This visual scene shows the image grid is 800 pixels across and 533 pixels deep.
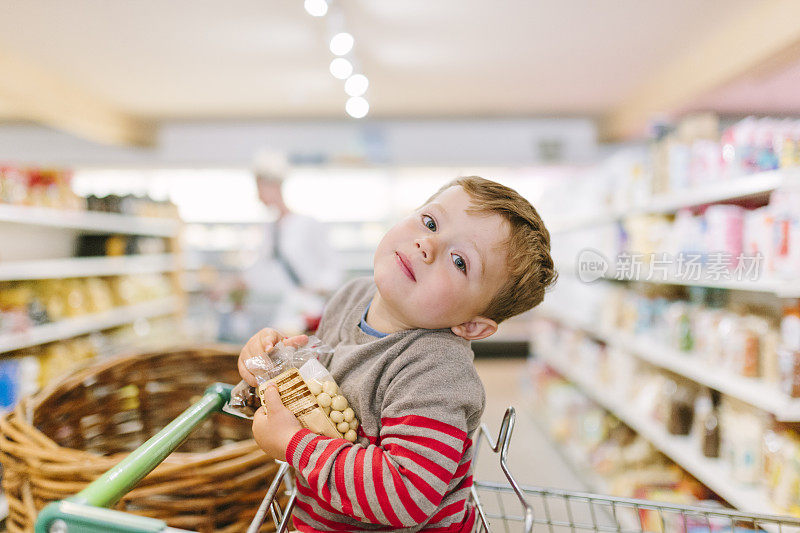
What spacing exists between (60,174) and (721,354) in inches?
158

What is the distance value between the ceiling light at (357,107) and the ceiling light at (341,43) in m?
1.48

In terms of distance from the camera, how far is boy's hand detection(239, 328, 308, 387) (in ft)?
2.91

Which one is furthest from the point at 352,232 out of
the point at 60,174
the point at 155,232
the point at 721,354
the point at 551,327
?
the point at 721,354

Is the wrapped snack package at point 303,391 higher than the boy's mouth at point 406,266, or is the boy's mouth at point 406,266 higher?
the boy's mouth at point 406,266

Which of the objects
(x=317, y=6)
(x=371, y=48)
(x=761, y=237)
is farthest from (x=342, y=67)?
(x=761, y=237)

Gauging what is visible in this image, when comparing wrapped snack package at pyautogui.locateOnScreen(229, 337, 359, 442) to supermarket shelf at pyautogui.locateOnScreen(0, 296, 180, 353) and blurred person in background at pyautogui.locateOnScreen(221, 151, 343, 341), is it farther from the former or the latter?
supermarket shelf at pyautogui.locateOnScreen(0, 296, 180, 353)

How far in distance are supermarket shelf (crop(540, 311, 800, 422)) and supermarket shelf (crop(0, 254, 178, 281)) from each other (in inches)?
133

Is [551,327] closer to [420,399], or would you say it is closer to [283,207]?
[283,207]

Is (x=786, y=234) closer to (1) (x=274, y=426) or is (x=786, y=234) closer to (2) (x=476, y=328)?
(2) (x=476, y=328)

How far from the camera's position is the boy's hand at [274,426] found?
76 centimetres

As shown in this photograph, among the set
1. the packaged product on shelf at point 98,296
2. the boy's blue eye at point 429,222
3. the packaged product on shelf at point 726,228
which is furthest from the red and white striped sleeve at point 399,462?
the packaged product on shelf at point 98,296

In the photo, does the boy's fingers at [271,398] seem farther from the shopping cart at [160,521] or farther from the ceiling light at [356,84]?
the ceiling light at [356,84]

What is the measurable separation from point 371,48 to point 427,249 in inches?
128

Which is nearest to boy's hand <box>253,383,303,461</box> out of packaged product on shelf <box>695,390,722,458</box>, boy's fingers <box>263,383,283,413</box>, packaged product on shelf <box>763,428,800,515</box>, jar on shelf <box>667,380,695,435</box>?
boy's fingers <box>263,383,283,413</box>
